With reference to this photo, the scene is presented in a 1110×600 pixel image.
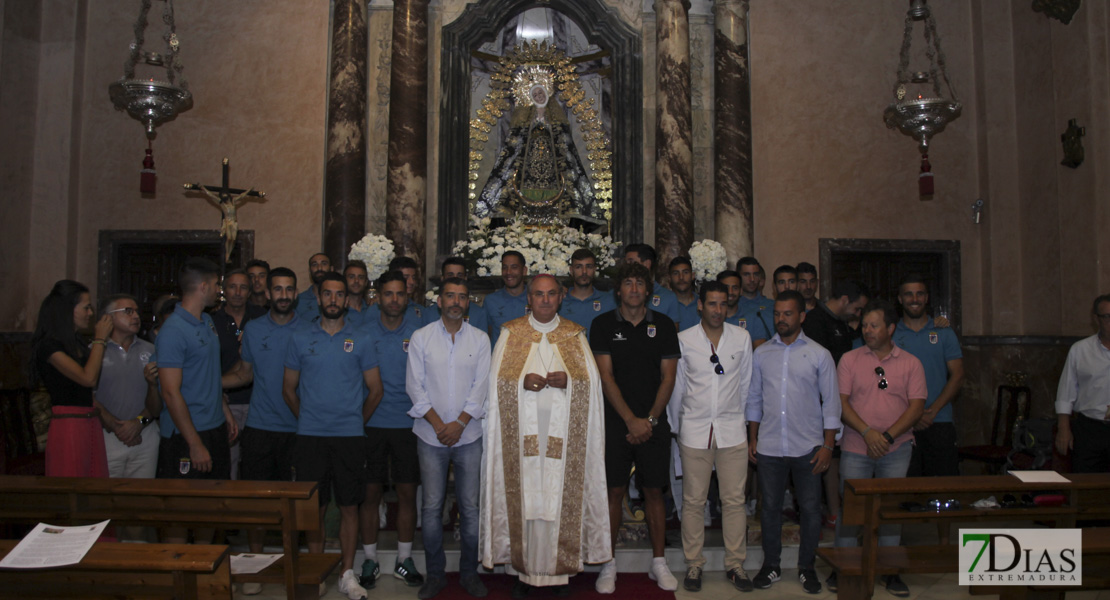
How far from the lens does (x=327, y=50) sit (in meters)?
9.01

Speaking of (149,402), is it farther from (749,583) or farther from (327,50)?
(327,50)

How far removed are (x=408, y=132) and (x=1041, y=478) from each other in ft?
21.9

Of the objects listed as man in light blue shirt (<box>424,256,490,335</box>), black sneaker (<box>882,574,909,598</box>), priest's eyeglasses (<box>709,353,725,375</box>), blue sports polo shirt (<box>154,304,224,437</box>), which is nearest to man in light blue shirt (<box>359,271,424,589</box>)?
man in light blue shirt (<box>424,256,490,335</box>)

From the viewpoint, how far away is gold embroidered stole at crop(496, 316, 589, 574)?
4449 millimetres

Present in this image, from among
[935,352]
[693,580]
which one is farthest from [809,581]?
[935,352]

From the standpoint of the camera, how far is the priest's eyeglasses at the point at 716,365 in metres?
4.68

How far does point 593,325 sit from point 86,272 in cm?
679

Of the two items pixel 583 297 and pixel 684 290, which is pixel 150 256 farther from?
pixel 684 290

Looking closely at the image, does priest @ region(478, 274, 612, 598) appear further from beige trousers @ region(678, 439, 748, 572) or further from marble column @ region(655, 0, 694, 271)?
marble column @ region(655, 0, 694, 271)

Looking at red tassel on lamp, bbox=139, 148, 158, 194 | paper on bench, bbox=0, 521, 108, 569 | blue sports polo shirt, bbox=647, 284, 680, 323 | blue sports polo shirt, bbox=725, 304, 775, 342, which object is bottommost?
paper on bench, bbox=0, 521, 108, 569

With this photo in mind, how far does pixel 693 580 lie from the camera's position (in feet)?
15.3

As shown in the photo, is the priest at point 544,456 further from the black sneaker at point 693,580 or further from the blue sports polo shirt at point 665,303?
the blue sports polo shirt at point 665,303

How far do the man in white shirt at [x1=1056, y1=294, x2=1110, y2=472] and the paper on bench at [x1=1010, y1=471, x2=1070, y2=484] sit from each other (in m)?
1.85

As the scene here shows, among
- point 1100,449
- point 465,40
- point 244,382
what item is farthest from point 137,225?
point 1100,449
